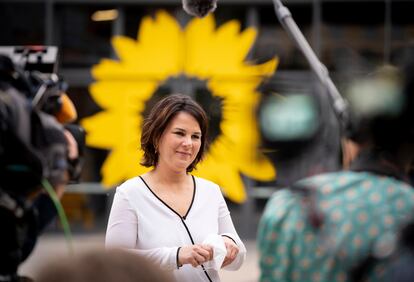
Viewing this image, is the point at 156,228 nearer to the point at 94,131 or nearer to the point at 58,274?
the point at 58,274

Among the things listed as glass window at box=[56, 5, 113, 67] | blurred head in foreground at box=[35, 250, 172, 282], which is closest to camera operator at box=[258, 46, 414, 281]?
blurred head in foreground at box=[35, 250, 172, 282]

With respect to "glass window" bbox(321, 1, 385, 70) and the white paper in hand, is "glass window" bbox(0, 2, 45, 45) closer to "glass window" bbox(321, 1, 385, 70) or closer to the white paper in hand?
"glass window" bbox(321, 1, 385, 70)

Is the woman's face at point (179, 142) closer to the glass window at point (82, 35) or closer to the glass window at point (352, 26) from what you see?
the glass window at point (352, 26)

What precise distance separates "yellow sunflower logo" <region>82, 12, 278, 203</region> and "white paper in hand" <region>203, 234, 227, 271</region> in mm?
7929

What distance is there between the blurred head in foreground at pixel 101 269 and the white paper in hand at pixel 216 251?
1484 millimetres

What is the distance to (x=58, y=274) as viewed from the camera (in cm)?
106

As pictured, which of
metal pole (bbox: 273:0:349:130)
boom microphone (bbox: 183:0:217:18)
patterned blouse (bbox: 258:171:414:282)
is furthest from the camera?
boom microphone (bbox: 183:0:217:18)

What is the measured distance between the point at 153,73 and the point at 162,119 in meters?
8.17

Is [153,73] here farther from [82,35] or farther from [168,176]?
[168,176]

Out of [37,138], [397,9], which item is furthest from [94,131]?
[37,138]

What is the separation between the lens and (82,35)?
11102mm

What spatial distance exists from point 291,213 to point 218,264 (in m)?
1.05

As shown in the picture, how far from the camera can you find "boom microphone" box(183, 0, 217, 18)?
2215 mm

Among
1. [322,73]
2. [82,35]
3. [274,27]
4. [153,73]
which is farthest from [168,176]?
[82,35]
